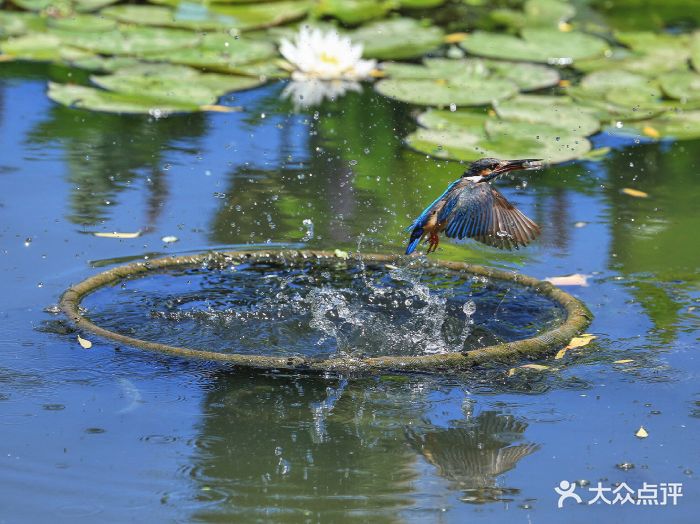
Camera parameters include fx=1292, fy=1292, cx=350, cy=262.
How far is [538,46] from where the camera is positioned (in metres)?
8.74

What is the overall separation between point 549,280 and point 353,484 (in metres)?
2.09

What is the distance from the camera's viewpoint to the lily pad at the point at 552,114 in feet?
23.7

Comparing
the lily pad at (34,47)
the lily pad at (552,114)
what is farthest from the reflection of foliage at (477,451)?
the lily pad at (34,47)

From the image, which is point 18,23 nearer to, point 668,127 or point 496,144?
point 496,144

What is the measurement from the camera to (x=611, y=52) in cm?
895

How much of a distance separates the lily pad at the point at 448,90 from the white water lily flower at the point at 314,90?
0.44m

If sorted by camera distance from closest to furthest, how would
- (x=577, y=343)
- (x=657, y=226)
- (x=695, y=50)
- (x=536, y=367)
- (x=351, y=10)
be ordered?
(x=536, y=367), (x=577, y=343), (x=657, y=226), (x=695, y=50), (x=351, y=10)

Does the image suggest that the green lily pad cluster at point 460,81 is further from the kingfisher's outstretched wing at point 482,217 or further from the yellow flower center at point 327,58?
the kingfisher's outstretched wing at point 482,217

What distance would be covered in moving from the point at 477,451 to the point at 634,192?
311 centimetres

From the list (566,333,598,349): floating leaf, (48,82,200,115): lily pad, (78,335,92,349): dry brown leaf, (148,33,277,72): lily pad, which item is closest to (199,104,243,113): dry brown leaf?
(48,82,200,115): lily pad

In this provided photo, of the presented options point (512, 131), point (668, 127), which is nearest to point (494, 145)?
point (512, 131)

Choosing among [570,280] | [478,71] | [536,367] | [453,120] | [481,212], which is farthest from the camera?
[478,71]

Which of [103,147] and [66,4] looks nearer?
[103,147]

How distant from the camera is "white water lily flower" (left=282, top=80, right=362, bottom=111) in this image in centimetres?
811
